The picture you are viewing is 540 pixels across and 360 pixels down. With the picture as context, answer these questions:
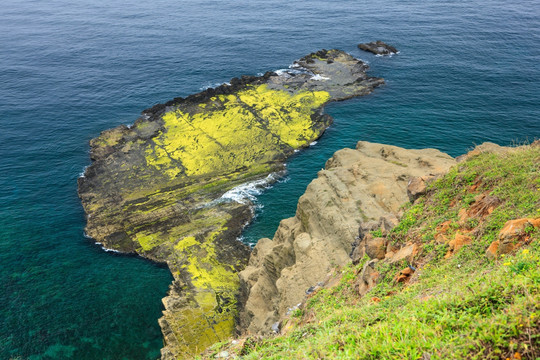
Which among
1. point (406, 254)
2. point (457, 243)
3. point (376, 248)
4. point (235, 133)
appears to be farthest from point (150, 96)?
point (457, 243)

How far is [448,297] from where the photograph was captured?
41.4ft

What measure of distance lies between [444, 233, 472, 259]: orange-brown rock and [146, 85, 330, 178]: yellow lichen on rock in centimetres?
3926

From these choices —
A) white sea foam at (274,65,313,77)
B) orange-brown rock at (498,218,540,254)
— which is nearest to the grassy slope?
orange-brown rock at (498,218,540,254)

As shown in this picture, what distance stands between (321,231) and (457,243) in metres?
15.5

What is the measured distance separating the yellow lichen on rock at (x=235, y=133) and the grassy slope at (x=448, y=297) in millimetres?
35780

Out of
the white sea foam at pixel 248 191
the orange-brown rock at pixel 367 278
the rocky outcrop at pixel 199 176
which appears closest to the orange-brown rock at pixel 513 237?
the orange-brown rock at pixel 367 278

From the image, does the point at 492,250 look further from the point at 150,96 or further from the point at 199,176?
the point at 150,96

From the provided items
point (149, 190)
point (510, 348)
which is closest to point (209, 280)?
point (149, 190)

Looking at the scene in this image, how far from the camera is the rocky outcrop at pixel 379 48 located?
9331cm

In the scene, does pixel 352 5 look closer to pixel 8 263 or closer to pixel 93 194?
pixel 93 194

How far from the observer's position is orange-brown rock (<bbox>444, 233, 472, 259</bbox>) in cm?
1752

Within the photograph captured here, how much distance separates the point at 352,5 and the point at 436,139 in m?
103

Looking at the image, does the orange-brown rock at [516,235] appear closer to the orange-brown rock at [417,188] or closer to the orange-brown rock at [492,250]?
the orange-brown rock at [492,250]

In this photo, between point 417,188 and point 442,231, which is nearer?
point 442,231
